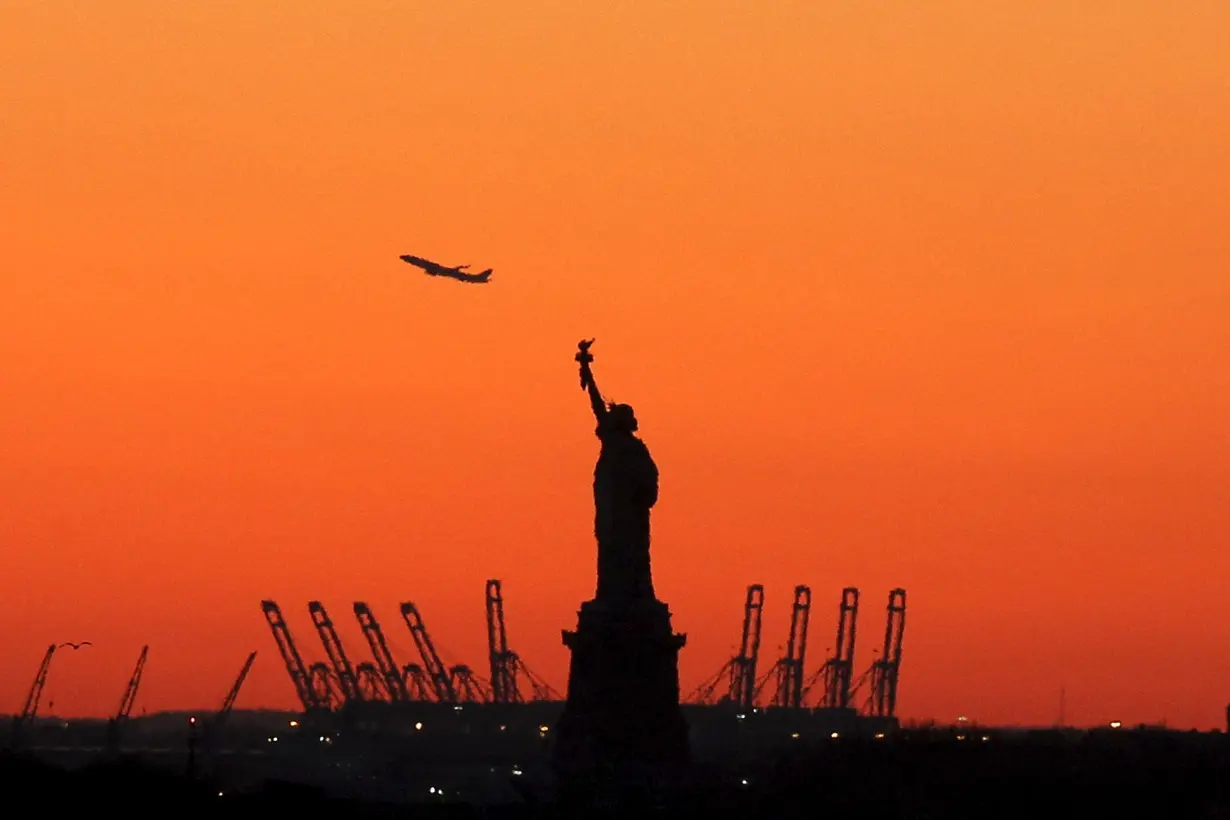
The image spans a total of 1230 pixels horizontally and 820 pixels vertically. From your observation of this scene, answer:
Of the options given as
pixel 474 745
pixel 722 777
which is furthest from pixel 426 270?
pixel 474 745

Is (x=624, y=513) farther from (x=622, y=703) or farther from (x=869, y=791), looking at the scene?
→ (x=869, y=791)

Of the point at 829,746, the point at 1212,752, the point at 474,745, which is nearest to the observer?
the point at 1212,752

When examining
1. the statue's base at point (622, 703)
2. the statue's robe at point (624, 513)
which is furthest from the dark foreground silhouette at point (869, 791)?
the statue's robe at point (624, 513)

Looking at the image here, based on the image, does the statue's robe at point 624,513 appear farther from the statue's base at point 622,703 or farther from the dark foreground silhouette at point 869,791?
the dark foreground silhouette at point 869,791

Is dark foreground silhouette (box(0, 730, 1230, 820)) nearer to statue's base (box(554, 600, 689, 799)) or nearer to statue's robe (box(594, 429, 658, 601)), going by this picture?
statue's base (box(554, 600, 689, 799))

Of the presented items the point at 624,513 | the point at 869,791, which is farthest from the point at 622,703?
the point at 869,791

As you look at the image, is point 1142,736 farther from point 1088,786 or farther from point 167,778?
point 167,778

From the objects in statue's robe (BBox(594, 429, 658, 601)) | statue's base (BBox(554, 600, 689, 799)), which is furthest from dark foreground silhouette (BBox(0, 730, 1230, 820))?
statue's robe (BBox(594, 429, 658, 601))
